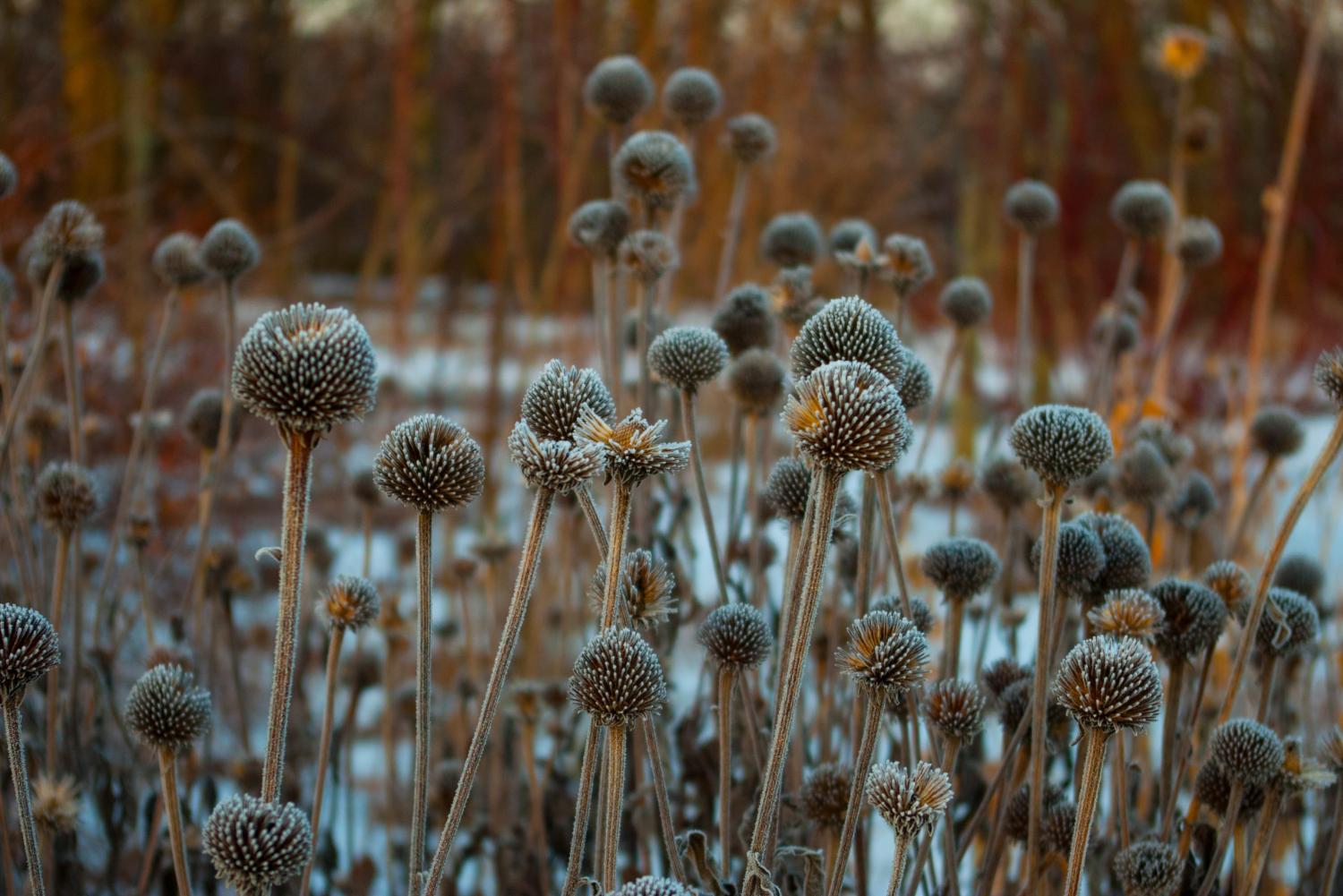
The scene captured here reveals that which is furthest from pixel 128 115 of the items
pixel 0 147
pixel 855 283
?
pixel 855 283

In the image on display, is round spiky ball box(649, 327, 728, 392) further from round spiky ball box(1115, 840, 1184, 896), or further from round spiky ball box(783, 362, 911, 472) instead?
round spiky ball box(1115, 840, 1184, 896)

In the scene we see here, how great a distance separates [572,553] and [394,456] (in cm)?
112

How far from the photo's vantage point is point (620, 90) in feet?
5.15

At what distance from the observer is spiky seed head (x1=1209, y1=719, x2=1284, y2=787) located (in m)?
0.99

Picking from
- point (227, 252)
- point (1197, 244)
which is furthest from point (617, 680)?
point (1197, 244)

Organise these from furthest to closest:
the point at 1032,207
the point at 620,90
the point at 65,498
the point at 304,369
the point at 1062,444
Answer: the point at 1032,207 → the point at 620,90 → the point at 65,498 → the point at 1062,444 → the point at 304,369

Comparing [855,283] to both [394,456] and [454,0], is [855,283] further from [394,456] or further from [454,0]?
[454,0]

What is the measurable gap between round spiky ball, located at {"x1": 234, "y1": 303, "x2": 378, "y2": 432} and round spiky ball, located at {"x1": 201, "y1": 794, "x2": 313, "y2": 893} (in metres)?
0.25

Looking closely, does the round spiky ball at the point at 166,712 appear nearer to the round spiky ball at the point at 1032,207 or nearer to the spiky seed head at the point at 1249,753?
the spiky seed head at the point at 1249,753

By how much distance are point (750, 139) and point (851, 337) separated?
34.2 inches

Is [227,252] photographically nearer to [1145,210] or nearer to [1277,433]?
[1145,210]

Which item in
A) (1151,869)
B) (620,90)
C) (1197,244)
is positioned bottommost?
(1151,869)

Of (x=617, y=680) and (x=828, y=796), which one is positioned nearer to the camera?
(x=617, y=680)

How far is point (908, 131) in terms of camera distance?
842cm
